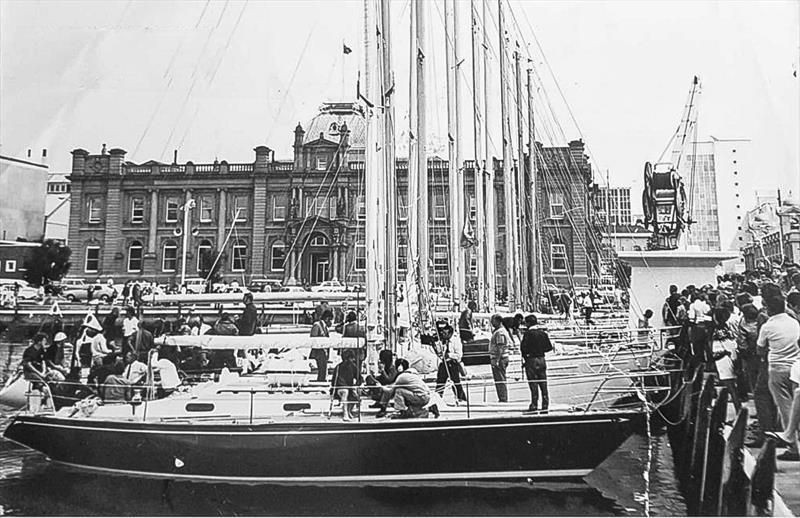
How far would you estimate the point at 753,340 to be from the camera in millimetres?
3871

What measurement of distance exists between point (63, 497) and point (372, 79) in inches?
174

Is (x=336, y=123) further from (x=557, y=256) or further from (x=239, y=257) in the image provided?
(x=557, y=256)

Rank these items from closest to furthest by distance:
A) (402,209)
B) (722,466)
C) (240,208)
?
(722,466) < (402,209) < (240,208)

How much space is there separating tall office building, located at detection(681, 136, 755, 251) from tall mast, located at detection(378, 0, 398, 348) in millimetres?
3141

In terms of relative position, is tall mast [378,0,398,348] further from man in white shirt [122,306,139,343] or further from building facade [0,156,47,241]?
building facade [0,156,47,241]

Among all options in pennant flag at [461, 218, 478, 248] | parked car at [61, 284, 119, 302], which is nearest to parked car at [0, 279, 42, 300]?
parked car at [61, 284, 119, 302]

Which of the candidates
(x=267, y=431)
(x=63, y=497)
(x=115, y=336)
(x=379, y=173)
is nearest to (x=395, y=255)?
(x=379, y=173)

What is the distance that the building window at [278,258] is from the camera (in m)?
10.4

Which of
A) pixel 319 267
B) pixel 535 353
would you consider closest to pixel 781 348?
pixel 535 353

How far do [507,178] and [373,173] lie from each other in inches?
203

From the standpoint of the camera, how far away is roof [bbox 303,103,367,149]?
26.8ft

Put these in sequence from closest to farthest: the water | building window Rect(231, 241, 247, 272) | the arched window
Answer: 1. the water
2. building window Rect(231, 241, 247, 272)
3. the arched window

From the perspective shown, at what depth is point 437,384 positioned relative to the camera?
5.16 m

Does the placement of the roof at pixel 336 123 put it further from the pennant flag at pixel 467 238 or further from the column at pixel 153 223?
the column at pixel 153 223
